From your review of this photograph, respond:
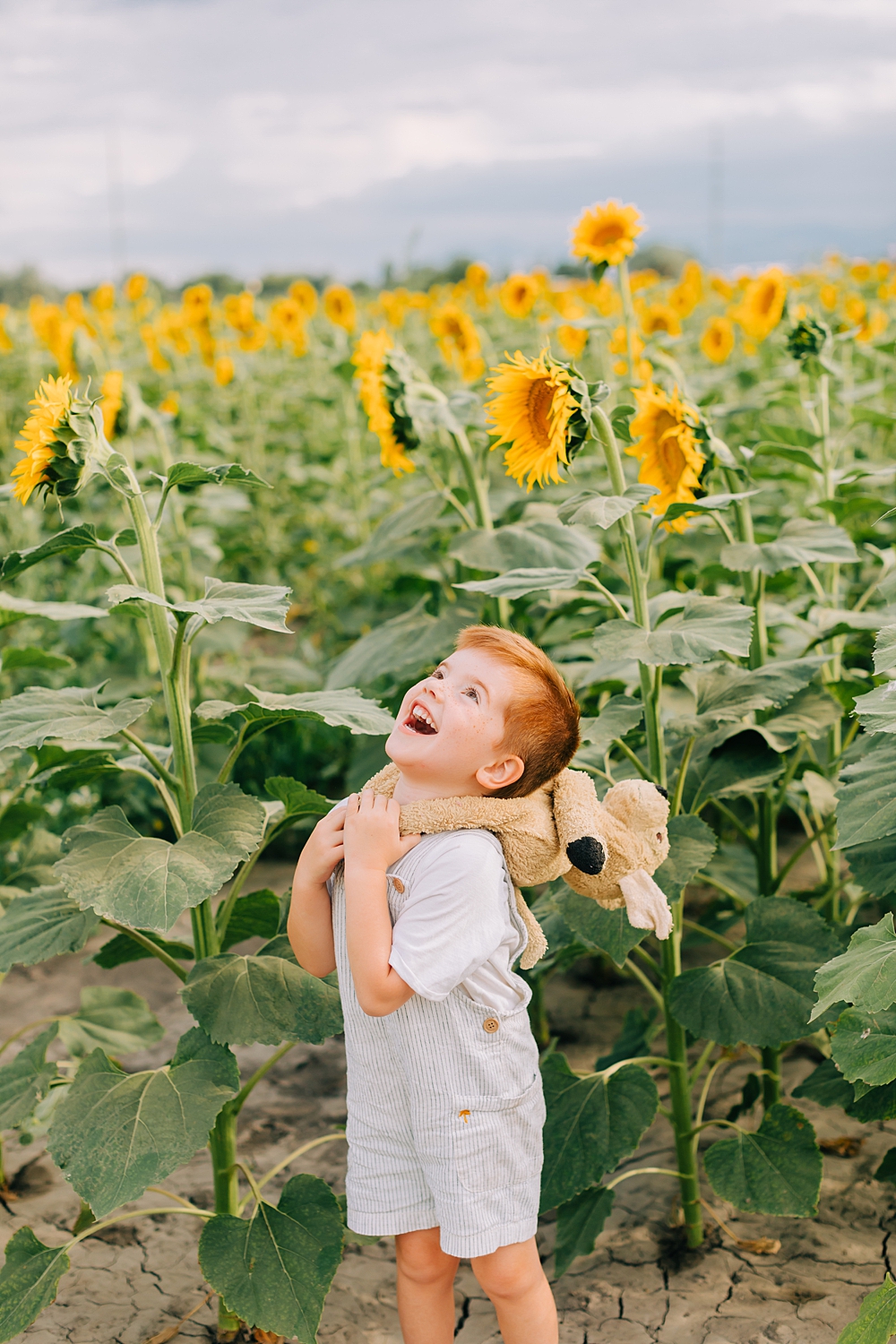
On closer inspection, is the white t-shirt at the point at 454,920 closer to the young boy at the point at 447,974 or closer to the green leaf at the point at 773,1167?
the young boy at the point at 447,974

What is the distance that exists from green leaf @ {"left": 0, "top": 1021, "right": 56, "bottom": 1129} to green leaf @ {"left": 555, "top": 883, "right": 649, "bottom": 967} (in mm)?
808

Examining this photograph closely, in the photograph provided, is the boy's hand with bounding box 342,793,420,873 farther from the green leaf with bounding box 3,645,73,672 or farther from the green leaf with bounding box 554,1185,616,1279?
the green leaf with bounding box 3,645,73,672

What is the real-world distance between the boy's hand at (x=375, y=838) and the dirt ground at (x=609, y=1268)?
Result: 0.81 m

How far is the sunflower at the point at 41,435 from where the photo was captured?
5.42 feet

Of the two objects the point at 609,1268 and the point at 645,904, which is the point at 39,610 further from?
the point at 609,1268

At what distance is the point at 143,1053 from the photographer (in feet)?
9.21

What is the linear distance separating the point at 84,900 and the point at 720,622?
3.19 ft

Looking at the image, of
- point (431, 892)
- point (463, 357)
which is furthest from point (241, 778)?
point (431, 892)

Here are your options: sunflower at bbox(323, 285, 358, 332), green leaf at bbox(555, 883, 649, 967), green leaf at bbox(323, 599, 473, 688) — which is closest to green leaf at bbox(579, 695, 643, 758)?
green leaf at bbox(555, 883, 649, 967)

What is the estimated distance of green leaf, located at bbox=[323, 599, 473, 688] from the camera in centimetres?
251

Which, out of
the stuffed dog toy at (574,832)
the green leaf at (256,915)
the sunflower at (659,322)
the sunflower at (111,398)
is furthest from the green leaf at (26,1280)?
the sunflower at (659,322)

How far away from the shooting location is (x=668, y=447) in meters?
2.17

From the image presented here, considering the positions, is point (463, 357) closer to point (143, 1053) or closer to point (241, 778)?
point (241, 778)

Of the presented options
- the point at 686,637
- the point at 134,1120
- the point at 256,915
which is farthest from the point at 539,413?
the point at 134,1120
